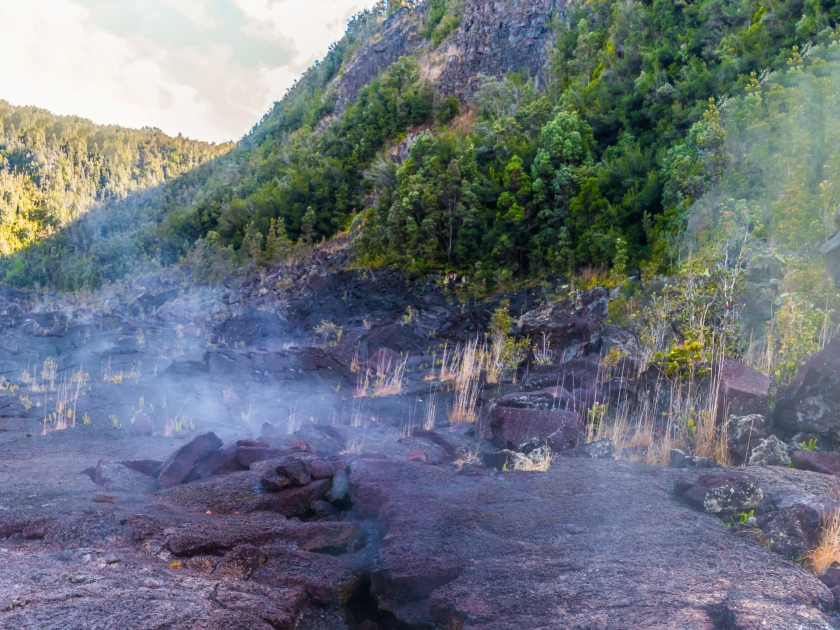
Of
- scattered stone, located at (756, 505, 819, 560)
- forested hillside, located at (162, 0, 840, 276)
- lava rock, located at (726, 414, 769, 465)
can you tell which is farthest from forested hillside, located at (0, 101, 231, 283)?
scattered stone, located at (756, 505, 819, 560)

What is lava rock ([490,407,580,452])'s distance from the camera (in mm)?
5121

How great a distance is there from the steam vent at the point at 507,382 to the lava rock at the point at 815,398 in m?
0.03

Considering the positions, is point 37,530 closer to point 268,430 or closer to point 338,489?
point 338,489

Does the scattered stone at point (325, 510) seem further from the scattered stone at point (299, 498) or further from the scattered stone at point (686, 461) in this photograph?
the scattered stone at point (686, 461)

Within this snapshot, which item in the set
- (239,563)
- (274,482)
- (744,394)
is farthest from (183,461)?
(744,394)

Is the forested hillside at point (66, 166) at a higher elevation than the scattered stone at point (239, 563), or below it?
higher

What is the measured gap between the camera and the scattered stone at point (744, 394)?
474 cm

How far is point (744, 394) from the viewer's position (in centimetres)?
478

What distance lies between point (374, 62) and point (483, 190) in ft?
76.3

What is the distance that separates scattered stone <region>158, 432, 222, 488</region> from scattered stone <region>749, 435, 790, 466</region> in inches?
175

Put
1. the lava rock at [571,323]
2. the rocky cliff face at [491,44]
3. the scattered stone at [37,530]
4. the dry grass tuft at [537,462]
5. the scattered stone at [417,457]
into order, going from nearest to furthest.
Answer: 1. the scattered stone at [37,530]
2. the dry grass tuft at [537,462]
3. the scattered stone at [417,457]
4. the lava rock at [571,323]
5. the rocky cliff face at [491,44]

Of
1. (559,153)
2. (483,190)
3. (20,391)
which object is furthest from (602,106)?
(20,391)

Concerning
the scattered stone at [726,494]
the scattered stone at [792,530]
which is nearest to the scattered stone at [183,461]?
the scattered stone at [726,494]

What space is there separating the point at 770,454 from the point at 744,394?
66cm
